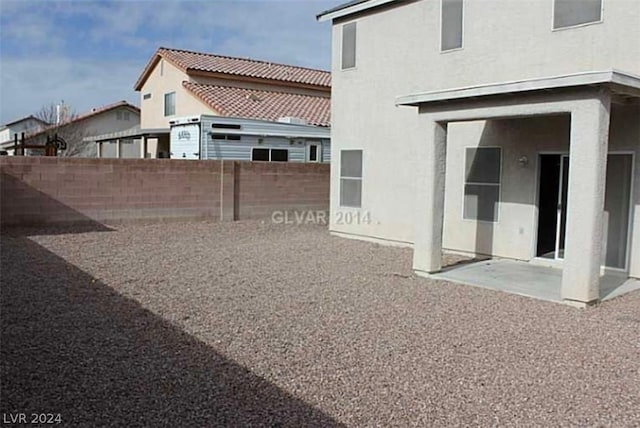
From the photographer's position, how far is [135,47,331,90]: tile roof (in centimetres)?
2771

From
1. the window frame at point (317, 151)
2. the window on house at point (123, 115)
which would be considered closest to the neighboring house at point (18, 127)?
the window on house at point (123, 115)

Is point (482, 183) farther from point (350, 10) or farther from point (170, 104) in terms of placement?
point (170, 104)

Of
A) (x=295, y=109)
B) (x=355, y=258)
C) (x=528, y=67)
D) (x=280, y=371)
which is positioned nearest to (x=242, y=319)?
(x=280, y=371)

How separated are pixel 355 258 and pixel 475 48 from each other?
520 centimetres

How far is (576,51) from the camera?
33.2ft

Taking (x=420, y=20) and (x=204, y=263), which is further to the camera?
(x=420, y=20)

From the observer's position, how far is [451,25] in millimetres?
12305

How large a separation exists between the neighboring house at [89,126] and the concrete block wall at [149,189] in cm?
2099

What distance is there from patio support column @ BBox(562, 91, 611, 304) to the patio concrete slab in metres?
0.53

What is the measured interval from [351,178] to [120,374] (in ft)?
35.4

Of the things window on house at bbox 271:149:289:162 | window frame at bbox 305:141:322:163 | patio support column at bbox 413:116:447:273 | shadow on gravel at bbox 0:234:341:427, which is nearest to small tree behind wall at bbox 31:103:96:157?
window on house at bbox 271:149:289:162

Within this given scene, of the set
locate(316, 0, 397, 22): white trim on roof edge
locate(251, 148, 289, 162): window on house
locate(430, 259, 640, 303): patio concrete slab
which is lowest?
locate(430, 259, 640, 303): patio concrete slab

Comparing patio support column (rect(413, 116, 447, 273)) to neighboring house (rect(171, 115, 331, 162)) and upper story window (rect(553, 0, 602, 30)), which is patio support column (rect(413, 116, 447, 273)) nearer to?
upper story window (rect(553, 0, 602, 30))

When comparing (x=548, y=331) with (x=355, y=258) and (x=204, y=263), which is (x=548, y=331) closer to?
(x=355, y=258)
